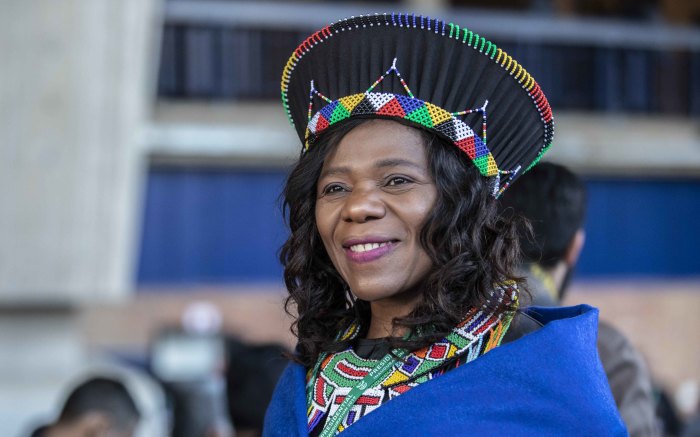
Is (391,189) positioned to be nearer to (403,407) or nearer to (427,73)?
(427,73)

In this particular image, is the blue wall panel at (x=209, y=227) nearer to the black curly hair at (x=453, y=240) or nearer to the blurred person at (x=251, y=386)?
the blurred person at (x=251, y=386)

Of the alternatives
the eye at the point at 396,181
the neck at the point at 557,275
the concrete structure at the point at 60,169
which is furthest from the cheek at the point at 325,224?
the concrete structure at the point at 60,169

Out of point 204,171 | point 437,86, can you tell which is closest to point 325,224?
point 437,86

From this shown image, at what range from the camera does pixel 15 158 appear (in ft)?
25.1

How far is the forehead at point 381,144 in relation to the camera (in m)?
2.01

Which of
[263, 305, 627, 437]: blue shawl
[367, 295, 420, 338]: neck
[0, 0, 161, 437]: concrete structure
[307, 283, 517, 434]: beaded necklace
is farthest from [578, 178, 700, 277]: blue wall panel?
[263, 305, 627, 437]: blue shawl

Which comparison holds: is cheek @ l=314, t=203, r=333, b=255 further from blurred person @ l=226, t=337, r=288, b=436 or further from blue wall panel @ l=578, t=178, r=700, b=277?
blue wall panel @ l=578, t=178, r=700, b=277

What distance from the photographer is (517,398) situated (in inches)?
71.5

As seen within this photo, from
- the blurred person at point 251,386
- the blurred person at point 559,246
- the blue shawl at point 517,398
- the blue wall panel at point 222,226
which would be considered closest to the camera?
the blue shawl at point 517,398

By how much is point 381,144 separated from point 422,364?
1.25 ft

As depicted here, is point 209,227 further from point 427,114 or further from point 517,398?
A: point 517,398

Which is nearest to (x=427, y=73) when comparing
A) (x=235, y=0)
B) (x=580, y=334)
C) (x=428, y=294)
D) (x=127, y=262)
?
(x=428, y=294)

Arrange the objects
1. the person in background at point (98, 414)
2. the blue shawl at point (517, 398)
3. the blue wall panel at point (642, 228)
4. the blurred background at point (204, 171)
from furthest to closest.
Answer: the blue wall panel at point (642, 228)
the blurred background at point (204, 171)
the person in background at point (98, 414)
the blue shawl at point (517, 398)

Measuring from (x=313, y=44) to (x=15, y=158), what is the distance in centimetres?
592
